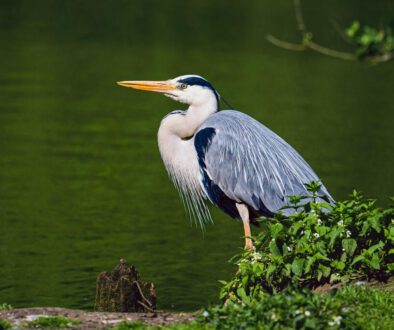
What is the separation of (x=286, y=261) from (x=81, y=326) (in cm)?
131

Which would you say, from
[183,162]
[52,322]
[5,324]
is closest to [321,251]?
[52,322]

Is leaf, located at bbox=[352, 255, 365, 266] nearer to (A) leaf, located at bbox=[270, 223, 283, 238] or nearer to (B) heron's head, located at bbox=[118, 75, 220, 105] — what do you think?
(A) leaf, located at bbox=[270, 223, 283, 238]

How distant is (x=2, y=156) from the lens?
1611 cm

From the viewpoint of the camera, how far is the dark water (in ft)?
37.2

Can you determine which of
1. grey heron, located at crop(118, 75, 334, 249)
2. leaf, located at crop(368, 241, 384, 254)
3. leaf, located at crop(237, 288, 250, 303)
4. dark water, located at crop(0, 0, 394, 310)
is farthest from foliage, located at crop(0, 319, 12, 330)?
dark water, located at crop(0, 0, 394, 310)

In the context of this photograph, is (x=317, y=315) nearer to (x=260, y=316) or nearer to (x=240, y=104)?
(x=260, y=316)

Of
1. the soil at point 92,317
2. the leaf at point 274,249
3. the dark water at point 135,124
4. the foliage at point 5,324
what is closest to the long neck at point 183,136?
the dark water at point 135,124

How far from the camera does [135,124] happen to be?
744 inches

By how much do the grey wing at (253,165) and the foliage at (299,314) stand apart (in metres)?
2.51

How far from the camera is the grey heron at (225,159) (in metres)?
8.83

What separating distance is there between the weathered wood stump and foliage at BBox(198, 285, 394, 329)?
1466 mm

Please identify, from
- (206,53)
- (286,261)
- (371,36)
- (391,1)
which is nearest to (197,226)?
(371,36)

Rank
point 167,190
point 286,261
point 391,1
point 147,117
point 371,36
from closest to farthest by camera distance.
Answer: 1. point 286,261
2. point 371,36
3. point 167,190
4. point 147,117
5. point 391,1

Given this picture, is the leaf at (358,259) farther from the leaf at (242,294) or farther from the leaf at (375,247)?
the leaf at (242,294)
